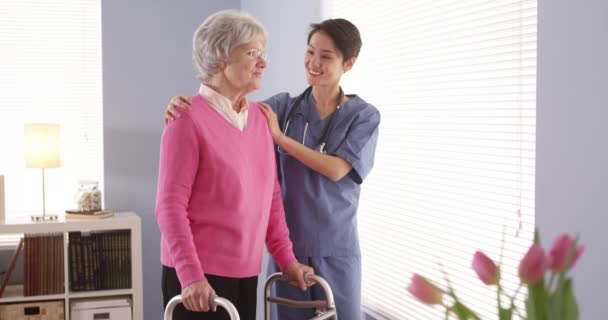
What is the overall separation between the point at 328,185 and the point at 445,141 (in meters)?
0.47

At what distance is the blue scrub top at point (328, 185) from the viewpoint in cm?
228

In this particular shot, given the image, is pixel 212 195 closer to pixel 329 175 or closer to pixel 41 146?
pixel 329 175

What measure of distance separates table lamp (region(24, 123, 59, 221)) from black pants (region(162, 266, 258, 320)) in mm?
2004

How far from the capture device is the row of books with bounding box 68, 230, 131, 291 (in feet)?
12.4

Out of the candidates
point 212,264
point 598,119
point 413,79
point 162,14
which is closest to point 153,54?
point 162,14

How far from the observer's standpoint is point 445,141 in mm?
2482

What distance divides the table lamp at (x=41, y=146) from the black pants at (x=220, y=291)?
2.00 meters

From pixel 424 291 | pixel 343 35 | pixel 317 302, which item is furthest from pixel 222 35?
pixel 424 291

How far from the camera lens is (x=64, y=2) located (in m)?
4.13

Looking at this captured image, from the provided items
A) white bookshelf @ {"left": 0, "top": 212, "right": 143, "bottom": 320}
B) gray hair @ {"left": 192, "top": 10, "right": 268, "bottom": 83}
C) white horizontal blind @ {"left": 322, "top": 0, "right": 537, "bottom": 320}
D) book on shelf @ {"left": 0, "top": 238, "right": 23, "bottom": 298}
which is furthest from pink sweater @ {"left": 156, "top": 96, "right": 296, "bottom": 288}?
book on shelf @ {"left": 0, "top": 238, "right": 23, "bottom": 298}

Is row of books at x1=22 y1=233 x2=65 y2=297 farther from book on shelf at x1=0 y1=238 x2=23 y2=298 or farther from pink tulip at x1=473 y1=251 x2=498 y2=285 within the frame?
pink tulip at x1=473 y1=251 x2=498 y2=285

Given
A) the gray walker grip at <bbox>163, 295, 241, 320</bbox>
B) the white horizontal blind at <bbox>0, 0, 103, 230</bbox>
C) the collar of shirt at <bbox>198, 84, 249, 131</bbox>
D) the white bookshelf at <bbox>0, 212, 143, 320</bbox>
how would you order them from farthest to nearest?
the white horizontal blind at <bbox>0, 0, 103, 230</bbox>
the white bookshelf at <bbox>0, 212, 143, 320</bbox>
the collar of shirt at <bbox>198, 84, 249, 131</bbox>
the gray walker grip at <bbox>163, 295, 241, 320</bbox>

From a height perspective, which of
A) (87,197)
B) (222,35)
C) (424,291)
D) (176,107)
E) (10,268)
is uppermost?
(222,35)

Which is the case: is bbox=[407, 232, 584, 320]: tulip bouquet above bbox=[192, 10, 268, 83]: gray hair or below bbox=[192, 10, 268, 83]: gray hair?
below
